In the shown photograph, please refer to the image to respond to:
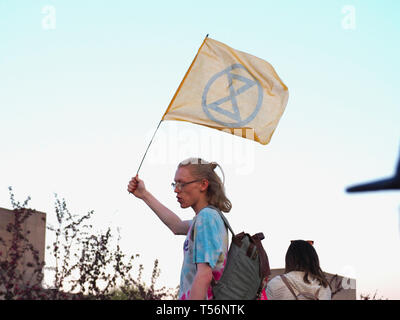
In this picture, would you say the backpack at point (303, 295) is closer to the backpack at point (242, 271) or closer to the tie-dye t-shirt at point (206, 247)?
the backpack at point (242, 271)

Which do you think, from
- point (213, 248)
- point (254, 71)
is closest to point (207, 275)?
point (213, 248)

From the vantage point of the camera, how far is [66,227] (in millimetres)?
6602

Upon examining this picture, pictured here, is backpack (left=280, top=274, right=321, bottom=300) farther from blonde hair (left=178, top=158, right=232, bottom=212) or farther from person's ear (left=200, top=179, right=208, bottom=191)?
person's ear (left=200, top=179, right=208, bottom=191)

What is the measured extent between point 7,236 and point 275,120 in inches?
191

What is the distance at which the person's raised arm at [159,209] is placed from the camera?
415 centimetres

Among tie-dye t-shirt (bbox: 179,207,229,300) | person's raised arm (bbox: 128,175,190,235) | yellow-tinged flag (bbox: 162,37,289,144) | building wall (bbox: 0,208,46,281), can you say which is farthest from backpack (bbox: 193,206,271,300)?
building wall (bbox: 0,208,46,281)

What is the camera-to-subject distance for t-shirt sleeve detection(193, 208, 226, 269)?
Result: 3.25 meters

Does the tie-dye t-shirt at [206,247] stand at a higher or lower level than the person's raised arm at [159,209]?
lower

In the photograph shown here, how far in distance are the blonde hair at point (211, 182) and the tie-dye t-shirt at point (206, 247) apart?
9.0 inches

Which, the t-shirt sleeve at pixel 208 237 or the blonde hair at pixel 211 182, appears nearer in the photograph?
the t-shirt sleeve at pixel 208 237

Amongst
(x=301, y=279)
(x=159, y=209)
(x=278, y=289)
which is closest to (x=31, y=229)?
(x=278, y=289)

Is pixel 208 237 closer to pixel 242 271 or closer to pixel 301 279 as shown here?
pixel 242 271

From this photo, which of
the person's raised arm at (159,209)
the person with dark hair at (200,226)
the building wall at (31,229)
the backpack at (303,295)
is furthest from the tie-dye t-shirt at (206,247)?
the building wall at (31,229)

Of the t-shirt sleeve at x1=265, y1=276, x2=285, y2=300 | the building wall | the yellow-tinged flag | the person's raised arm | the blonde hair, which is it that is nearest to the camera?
the blonde hair
